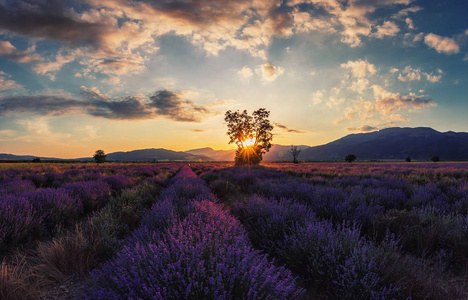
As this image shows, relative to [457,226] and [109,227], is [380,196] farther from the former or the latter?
[109,227]

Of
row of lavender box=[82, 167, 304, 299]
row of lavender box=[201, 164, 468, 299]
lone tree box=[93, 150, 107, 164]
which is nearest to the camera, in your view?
row of lavender box=[82, 167, 304, 299]

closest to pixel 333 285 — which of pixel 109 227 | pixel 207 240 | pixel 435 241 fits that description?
pixel 207 240

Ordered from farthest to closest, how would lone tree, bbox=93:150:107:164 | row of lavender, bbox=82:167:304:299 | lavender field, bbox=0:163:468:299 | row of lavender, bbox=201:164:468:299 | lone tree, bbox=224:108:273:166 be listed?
1. lone tree, bbox=93:150:107:164
2. lone tree, bbox=224:108:273:166
3. row of lavender, bbox=201:164:468:299
4. lavender field, bbox=0:163:468:299
5. row of lavender, bbox=82:167:304:299

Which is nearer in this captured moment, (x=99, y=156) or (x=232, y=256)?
(x=232, y=256)

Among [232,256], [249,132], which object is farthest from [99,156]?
[232,256]

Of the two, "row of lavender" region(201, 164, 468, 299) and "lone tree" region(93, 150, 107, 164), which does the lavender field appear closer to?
"row of lavender" region(201, 164, 468, 299)

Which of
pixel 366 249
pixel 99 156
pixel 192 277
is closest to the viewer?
pixel 192 277

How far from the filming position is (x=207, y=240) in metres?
2.24

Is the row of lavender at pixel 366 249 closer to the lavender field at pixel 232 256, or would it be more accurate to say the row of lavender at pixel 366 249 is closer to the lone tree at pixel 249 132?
the lavender field at pixel 232 256

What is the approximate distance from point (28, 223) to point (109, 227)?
1472 mm

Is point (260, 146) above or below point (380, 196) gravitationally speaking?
above

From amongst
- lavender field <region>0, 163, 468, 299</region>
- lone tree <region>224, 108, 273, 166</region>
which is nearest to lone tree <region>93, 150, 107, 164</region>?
lone tree <region>224, 108, 273, 166</region>

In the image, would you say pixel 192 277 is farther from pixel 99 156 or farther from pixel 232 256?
pixel 99 156

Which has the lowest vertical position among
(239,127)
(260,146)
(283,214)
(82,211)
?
(82,211)
